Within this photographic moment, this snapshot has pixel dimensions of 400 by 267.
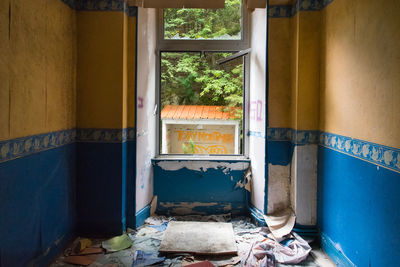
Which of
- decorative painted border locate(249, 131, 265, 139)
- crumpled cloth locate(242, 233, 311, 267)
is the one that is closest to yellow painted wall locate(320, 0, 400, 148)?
decorative painted border locate(249, 131, 265, 139)

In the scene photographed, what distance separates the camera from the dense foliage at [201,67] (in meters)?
3.22

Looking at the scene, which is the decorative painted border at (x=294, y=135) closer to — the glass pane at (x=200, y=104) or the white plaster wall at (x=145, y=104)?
the glass pane at (x=200, y=104)

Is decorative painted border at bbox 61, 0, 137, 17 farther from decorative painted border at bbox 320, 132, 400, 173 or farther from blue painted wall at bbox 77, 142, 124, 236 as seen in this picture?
decorative painted border at bbox 320, 132, 400, 173

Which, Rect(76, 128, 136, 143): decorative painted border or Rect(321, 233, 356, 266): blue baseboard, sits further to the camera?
Rect(76, 128, 136, 143): decorative painted border

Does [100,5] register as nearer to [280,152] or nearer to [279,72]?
[279,72]

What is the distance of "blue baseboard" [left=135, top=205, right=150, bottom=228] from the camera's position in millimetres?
2828

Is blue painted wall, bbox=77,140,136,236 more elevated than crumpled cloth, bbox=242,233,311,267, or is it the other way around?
blue painted wall, bbox=77,140,136,236

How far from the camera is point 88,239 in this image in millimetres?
2527

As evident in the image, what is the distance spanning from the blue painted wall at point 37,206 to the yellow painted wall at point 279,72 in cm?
193

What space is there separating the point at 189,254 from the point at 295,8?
238 cm

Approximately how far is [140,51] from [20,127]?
1.38 metres

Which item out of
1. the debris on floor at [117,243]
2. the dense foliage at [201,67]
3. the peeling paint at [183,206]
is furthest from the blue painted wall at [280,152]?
the debris on floor at [117,243]

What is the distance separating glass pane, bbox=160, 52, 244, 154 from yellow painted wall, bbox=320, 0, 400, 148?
111cm

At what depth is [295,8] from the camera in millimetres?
2570
